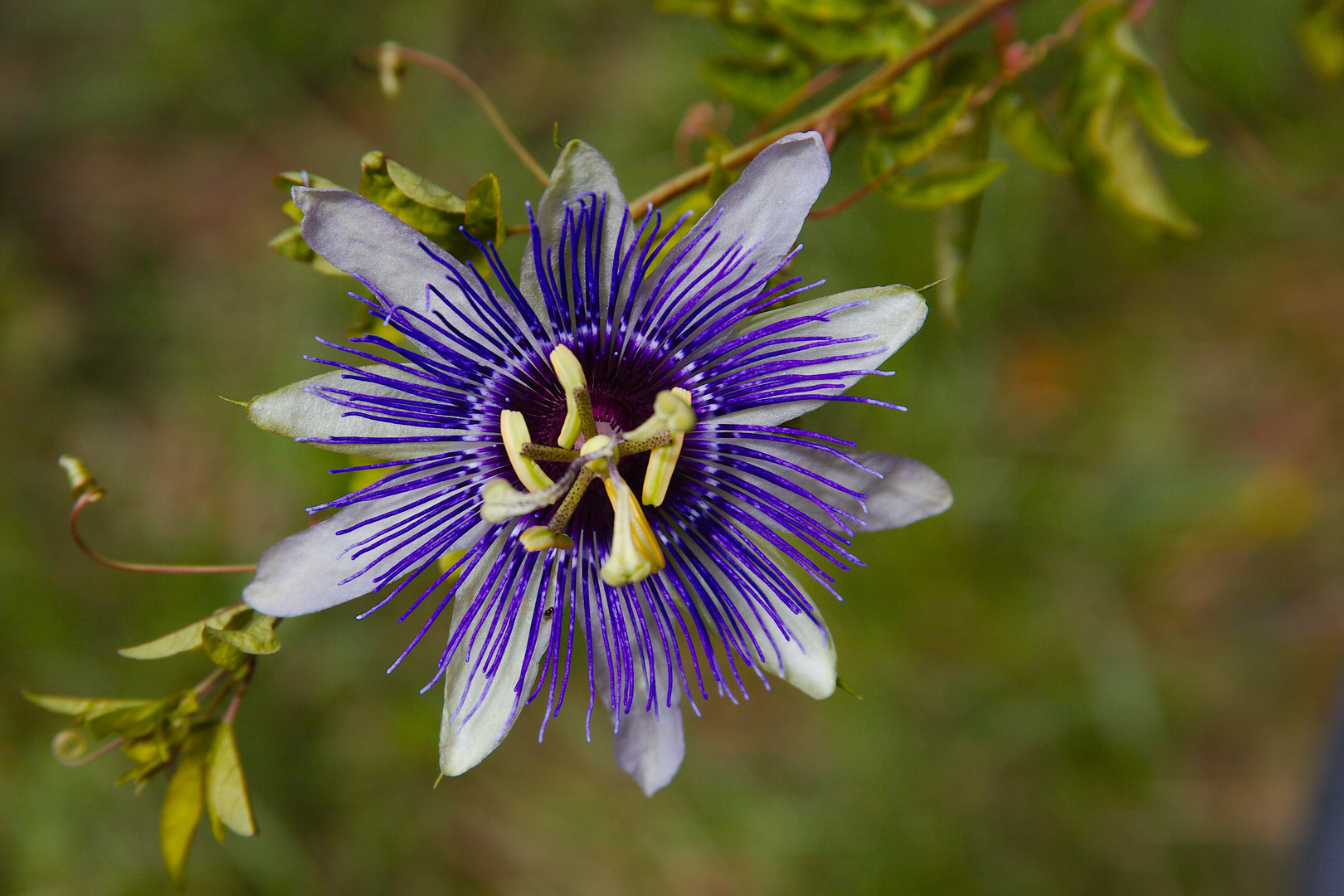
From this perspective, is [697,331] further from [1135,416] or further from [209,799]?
[1135,416]

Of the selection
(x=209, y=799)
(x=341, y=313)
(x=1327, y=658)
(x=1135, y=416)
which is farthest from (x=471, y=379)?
(x=1327, y=658)

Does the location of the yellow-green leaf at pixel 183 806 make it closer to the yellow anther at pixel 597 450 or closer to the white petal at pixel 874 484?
the yellow anther at pixel 597 450

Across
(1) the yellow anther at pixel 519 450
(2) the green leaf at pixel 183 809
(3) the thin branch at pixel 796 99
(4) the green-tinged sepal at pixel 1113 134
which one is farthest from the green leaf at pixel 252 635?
(4) the green-tinged sepal at pixel 1113 134

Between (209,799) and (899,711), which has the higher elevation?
(209,799)

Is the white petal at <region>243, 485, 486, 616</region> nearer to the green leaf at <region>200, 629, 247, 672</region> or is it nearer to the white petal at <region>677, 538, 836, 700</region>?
the green leaf at <region>200, 629, 247, 672</region>

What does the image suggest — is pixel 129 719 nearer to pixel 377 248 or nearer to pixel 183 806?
pixel 183 806

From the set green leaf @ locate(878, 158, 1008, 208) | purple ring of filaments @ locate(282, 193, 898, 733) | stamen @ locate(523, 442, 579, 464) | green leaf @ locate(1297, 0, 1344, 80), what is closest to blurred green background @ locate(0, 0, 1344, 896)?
green leaf @ locate(1297, 0, 1344, 80)
